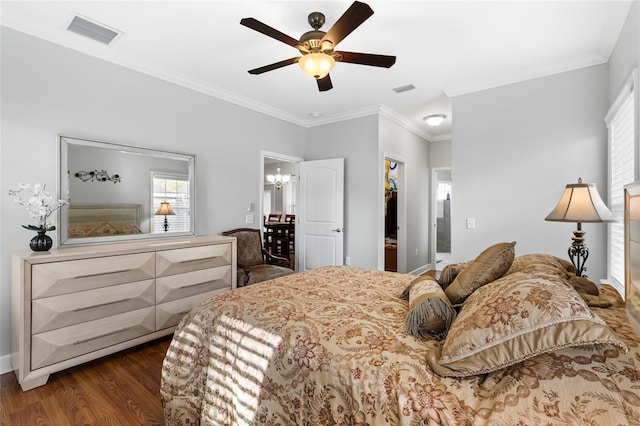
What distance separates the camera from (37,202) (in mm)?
2324

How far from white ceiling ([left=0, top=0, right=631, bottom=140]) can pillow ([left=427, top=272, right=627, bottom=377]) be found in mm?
2143

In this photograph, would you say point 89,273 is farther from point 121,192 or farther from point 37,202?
point 121,192

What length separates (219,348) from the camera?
148 centimetres

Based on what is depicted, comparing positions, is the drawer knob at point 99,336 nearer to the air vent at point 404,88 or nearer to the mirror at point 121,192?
the mirror at point 121,192

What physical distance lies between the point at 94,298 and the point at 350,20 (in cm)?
272

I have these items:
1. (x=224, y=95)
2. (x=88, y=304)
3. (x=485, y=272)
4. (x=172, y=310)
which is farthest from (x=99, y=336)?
(x=224, y=95)

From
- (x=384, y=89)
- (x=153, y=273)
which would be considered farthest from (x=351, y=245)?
(x=153, y=273)

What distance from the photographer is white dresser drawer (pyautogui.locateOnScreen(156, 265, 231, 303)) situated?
2.77 meters

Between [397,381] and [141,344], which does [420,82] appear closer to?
[397,381]

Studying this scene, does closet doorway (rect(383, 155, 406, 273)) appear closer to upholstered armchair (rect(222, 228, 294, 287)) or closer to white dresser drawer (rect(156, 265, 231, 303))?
upholstered armchair (rect(222, 228, 294, 287))

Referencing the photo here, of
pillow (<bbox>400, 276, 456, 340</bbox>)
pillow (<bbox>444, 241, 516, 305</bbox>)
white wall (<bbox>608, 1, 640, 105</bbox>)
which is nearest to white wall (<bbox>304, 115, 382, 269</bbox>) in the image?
white wall (<bbox>608, 1, 640, 105</bbox>)

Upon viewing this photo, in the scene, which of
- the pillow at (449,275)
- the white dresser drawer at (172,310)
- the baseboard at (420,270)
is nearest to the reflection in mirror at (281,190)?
the baseboard at (420,270)

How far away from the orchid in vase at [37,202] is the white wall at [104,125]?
0.24ft

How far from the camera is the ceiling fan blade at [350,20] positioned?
1.79m
